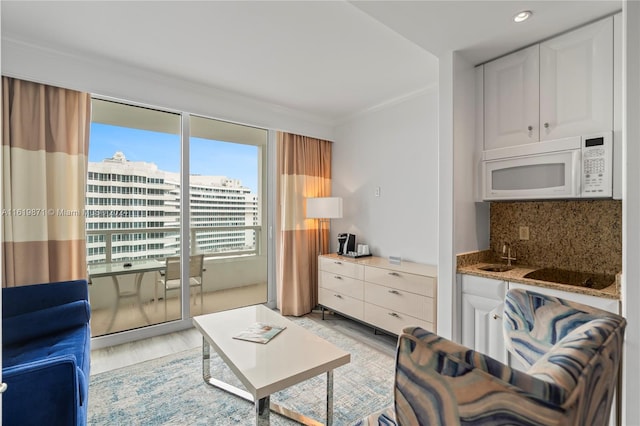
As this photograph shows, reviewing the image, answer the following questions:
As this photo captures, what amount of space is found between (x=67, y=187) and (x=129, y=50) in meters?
1.23

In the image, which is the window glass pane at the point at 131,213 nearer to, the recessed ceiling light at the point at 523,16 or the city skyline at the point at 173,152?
the city skyline at the point at 173,152

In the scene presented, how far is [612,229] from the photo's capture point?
2027mm

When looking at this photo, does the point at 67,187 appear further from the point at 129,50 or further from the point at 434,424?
the point at 434,424

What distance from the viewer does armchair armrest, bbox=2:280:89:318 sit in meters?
2.12

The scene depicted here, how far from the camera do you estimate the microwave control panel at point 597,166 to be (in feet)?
5.88

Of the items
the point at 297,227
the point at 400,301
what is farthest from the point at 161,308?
the point at 400,301

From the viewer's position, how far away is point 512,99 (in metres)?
2.21

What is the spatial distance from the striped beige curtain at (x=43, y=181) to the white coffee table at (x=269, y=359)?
4.43 ft

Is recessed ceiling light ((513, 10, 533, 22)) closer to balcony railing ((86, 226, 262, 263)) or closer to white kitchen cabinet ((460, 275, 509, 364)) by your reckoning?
white kitchen cabinet ((460, 275, 509, 364))

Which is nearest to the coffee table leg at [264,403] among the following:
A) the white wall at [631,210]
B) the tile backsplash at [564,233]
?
the white wall at [631,210]

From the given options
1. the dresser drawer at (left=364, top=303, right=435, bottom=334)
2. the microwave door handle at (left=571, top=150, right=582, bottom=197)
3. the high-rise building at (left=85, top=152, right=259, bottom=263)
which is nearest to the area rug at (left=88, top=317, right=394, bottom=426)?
the dresser drawer at (left=364, top=303, right=435, bottom=334)

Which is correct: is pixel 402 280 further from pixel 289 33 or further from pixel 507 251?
pixel 289 33

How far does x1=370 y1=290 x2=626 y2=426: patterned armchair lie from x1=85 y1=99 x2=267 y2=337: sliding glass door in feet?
10.0

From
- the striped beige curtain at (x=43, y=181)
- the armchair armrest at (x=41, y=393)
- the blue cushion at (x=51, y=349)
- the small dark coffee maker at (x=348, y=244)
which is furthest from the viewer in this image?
the small dark coffee maker at (x=348, y=244)
